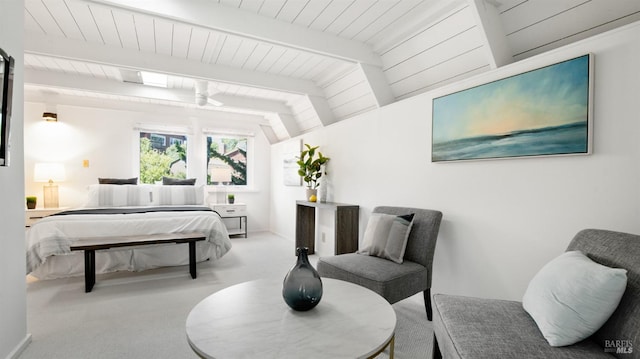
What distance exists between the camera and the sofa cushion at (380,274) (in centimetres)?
195

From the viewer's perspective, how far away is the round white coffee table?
3.60ft

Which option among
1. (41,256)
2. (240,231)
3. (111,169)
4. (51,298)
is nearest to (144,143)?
(111,169)

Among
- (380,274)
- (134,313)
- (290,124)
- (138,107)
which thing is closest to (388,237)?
(380,274)

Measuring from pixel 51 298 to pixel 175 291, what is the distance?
1025 mm

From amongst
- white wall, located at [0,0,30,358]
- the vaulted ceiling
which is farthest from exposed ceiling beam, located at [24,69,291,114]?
white wall, located at [0,0,30,358]

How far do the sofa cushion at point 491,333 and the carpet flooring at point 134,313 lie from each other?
58 centimetres

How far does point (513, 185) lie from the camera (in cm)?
192

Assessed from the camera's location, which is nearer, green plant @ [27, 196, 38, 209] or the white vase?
the white vase

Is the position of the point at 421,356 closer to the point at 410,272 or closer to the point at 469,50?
the point at 410,272

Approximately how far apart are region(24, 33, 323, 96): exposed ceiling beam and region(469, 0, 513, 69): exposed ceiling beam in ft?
7.79

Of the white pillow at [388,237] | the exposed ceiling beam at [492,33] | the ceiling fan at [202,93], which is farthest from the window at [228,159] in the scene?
the exposed ceiling beam at [492,33]

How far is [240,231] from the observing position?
5.66 meters

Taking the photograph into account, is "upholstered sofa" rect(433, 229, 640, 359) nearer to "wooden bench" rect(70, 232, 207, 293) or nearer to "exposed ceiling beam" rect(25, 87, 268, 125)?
"wooden bench" rect(70, 232, 207, 293)

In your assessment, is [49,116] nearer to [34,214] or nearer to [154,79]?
[34,214]
